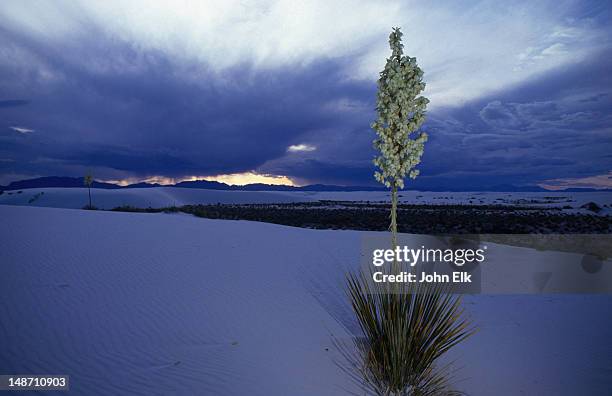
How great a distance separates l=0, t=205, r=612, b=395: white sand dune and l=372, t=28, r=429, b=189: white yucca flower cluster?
99.3 inches

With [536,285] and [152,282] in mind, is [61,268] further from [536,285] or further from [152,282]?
[536,285]

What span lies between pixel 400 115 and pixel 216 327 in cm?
401

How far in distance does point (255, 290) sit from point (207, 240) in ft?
17.4

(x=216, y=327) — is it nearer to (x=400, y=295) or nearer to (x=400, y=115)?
(x=400, y=295)

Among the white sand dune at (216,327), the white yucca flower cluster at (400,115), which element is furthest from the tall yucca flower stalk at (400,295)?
the white sand dune at (216,327)

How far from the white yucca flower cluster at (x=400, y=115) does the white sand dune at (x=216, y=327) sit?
8.28ft

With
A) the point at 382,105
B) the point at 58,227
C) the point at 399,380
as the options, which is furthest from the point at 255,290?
the point at 58,227

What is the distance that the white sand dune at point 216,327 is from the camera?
3.71m

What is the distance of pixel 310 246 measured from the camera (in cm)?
1190

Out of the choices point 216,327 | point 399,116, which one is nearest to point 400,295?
point 399,116

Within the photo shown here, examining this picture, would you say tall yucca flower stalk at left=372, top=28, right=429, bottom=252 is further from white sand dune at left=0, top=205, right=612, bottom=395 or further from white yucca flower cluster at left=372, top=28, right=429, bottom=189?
white sand dune at left=0, top=205, right=612, bottom=395

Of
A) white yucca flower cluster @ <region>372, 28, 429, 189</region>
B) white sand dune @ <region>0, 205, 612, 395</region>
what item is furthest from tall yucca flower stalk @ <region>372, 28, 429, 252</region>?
white sand dune @ <region>0, 205, 612, 395</region>

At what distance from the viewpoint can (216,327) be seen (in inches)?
194

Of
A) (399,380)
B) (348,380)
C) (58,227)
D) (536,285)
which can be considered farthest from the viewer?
(58,227)
